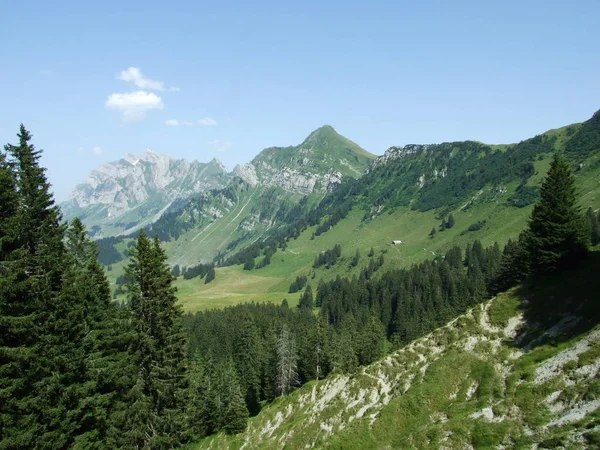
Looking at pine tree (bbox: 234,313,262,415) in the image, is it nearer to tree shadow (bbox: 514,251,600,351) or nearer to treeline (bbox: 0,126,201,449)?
treeline (bbox: 0,126,201,449)

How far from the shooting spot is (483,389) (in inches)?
1358

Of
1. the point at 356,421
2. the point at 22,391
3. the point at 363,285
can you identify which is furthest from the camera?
the point at 363,285

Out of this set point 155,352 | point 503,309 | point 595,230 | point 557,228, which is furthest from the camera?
point 595,230

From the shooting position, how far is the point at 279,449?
4969 centimetres

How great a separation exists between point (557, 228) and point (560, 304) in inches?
455

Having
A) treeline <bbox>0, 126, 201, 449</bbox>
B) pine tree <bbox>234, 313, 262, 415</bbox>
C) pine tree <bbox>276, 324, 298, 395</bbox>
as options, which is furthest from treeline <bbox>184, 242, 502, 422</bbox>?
treeline <bbox>0, 126, 201, 449</bbox>

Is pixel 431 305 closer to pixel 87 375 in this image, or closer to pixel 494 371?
pixel 494 371

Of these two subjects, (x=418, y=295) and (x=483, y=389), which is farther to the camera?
(x=418, y=295)

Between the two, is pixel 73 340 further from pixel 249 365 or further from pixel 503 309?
pixel 249 365

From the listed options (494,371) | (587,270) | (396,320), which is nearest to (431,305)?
(396,320)

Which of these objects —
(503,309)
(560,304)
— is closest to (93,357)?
(503,309)

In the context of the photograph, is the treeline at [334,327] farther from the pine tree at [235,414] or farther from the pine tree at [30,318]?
the pine tree at [30,318]

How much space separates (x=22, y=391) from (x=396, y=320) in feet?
433

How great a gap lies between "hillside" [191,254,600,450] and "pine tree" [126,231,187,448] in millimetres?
15555
